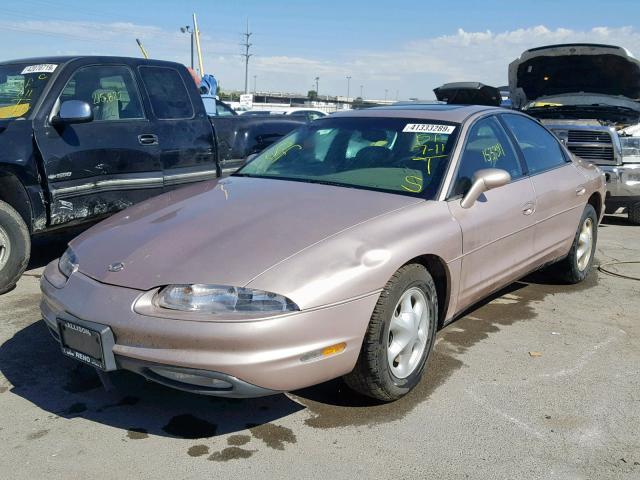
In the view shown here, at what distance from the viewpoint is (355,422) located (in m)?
3.13

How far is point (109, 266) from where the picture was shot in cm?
306

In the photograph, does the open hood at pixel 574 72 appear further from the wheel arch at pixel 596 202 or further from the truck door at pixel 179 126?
the truck door at pixel 179 126

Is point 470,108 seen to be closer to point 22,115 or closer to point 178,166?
point 178,166

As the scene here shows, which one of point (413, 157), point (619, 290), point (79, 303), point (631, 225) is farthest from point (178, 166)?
point (631, 225)

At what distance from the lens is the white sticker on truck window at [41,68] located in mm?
5312

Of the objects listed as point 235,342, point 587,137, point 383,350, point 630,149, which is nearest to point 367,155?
point 383,350


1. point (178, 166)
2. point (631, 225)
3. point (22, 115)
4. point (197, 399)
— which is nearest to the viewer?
point (197, 399)

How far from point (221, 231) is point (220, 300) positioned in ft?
1.71

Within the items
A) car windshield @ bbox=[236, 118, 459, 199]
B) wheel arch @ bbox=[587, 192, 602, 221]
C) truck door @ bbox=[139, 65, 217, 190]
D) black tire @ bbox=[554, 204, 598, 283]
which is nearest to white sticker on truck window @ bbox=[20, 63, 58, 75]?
truck door @ bbox=[139, 65, 217, 190]

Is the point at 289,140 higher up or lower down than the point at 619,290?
higher up

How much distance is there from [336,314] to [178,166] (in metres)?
3.57

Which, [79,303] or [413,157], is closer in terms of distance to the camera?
[79,303]

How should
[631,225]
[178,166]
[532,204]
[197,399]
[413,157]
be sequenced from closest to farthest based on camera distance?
[197,399] < [413,157] < [532,204] < [178,166] < [631,225]

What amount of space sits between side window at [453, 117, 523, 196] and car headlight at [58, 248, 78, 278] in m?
2.13
